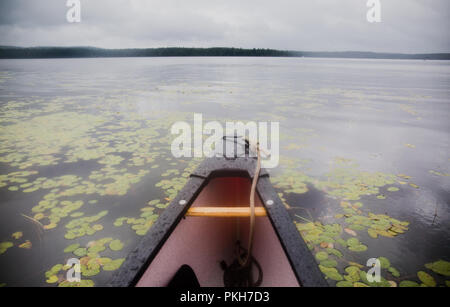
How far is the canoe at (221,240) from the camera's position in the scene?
5.70 ft

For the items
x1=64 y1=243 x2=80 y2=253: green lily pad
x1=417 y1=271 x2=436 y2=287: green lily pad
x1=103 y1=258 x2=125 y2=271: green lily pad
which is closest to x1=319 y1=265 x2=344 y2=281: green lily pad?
x1=417 y1=271 x2=436 y2=287: green lily pad

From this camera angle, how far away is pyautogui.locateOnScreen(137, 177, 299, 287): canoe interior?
6.88ft

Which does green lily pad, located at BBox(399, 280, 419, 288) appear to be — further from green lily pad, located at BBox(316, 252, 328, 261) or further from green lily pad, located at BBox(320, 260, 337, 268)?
green lily pad, located at BBox(316, 252, 328, 261)

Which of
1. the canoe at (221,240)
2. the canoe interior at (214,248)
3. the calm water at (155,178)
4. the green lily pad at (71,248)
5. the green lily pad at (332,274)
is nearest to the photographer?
the canoe at (221,240)

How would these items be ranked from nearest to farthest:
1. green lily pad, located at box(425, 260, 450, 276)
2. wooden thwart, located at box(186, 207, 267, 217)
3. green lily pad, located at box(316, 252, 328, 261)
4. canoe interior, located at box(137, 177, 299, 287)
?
canoe interior, located at box(137, 177, 299, 287) < wooden thwart, located at box(186, 207, 267, 217) < green lily pad, located at box(425, 260, 450, 276) < green lily pad, located at box(316, 252, 328, 261)

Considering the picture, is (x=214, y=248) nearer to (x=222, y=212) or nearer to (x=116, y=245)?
(x=222, y=212)

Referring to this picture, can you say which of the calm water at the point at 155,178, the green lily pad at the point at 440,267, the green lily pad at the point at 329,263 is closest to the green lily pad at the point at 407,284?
the calm water at the point at 155,178

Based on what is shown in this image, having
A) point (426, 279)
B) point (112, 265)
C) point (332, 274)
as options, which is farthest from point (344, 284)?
point (112, 265)

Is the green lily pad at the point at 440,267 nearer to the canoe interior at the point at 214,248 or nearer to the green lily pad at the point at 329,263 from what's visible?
the green lily pad at the point at 329,263

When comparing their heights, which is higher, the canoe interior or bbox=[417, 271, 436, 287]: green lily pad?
the canoe interior

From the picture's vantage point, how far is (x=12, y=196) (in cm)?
403
